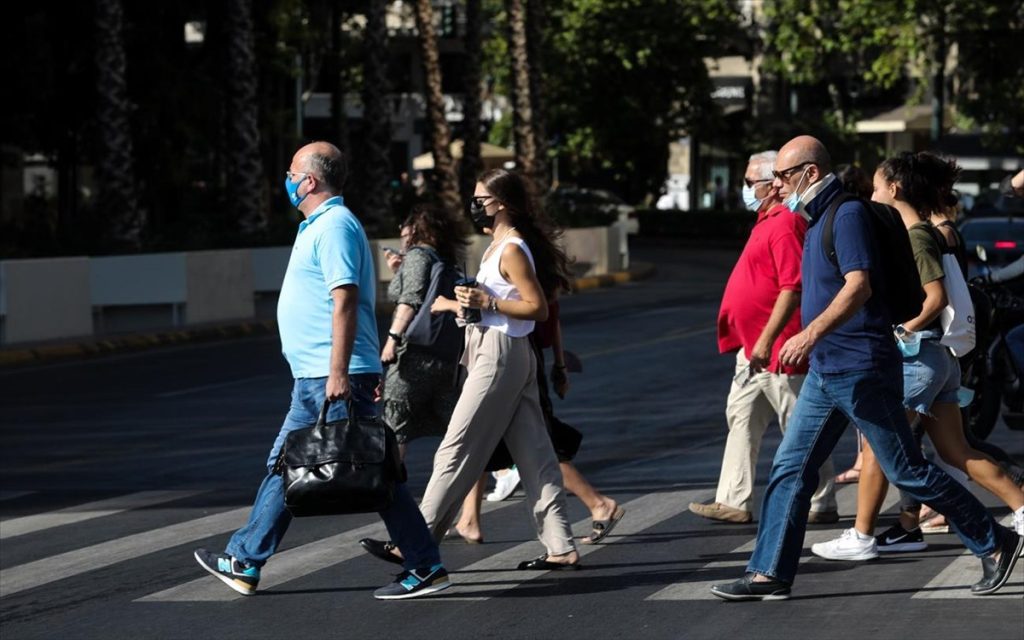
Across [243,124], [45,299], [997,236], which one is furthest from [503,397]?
[243,124]

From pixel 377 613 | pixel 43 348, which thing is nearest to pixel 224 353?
pixel 43 348

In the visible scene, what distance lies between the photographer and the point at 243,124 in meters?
27.5

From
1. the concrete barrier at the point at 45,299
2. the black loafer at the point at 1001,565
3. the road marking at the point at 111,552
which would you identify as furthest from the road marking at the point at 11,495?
the concrete barrier at the point at 45,299

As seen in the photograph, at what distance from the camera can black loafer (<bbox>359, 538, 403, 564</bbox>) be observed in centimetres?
782

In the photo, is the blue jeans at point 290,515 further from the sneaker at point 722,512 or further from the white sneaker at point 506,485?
the white sneaker at point 506,485

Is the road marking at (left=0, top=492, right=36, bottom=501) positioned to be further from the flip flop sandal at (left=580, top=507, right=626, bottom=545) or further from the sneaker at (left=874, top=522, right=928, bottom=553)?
the sneaker at (left=874, top=522, right=928, bottom=553)

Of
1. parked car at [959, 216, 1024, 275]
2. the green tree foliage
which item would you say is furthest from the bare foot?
the green tree foliage

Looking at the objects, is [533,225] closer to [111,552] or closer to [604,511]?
[604,511]

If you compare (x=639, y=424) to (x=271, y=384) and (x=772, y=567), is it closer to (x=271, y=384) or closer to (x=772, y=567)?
(x=271, y=384)

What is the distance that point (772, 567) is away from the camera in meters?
7.25

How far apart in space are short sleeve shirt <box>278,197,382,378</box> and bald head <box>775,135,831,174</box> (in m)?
1.62

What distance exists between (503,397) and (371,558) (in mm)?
1180

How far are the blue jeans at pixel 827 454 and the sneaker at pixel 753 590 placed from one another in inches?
Answer: 1.6

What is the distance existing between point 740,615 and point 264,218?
70.5ft
